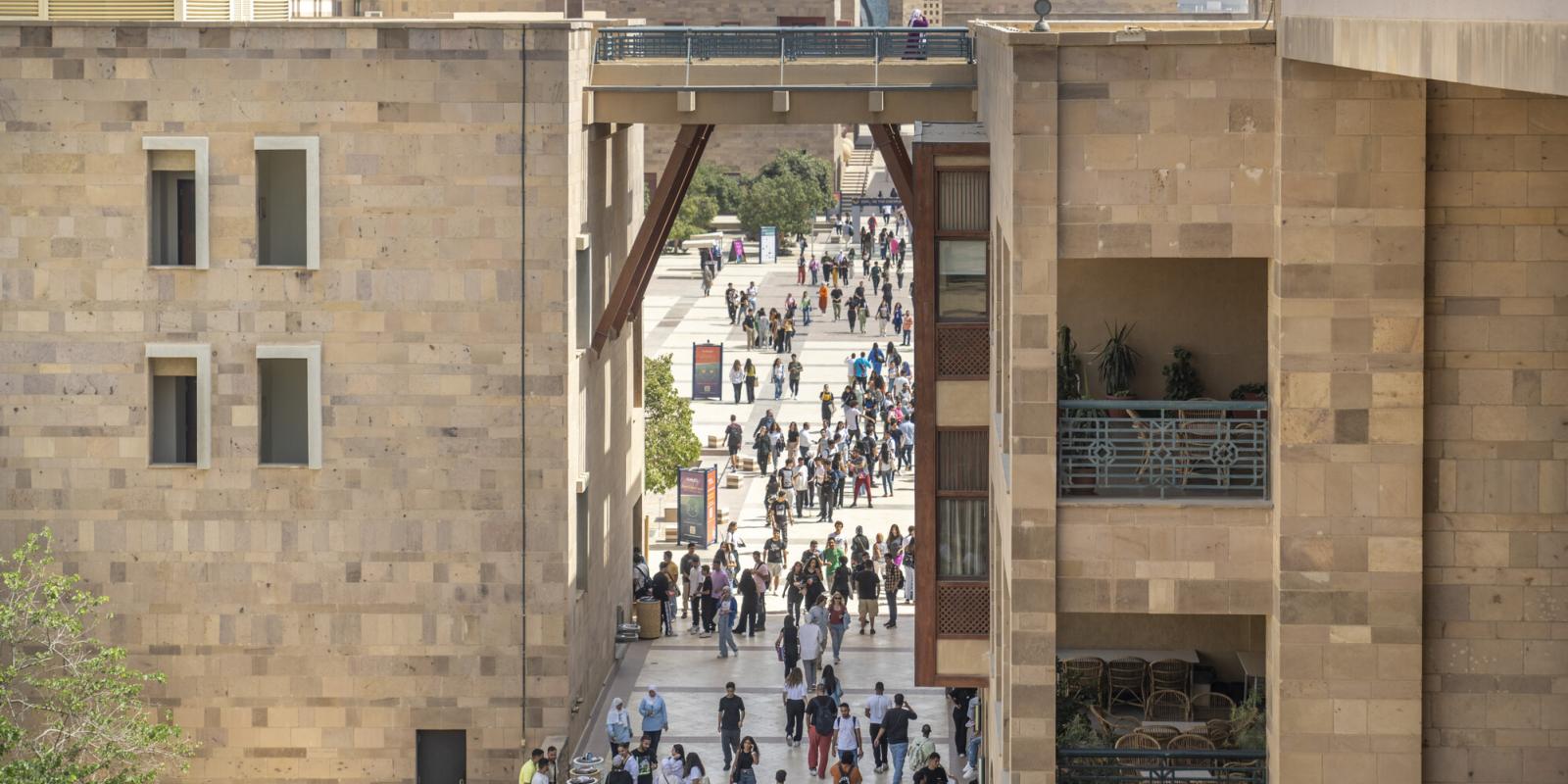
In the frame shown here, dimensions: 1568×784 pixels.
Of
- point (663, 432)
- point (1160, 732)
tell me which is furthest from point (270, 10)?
point (1160, 732)

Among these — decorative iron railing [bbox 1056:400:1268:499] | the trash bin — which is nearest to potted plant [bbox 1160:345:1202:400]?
decorative iron railing [bbox 1056:400:1268:499]

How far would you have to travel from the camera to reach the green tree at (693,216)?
89794 mm

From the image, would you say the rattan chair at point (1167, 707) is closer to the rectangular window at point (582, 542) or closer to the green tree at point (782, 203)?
the rectangular window at point (582, 542)

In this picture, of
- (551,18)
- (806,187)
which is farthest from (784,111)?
(806,187)

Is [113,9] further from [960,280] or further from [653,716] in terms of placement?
[960,280]

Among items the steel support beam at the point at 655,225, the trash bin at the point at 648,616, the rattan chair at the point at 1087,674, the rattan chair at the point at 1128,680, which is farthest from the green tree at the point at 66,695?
the rattan chair at the point at 1128,680

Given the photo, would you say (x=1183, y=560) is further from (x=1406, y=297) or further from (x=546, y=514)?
(x=546, y=514)

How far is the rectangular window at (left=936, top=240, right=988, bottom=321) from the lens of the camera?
2602 centimetres

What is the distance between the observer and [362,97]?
29.1m

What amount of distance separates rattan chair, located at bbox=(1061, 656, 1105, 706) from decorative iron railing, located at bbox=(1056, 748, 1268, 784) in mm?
2025

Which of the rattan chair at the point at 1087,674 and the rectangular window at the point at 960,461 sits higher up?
the rectangular window at the point at 960,461

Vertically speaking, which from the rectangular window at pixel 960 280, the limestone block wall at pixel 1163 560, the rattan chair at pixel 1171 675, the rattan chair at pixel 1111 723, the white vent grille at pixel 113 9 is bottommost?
the rattan chair at pixel 1111 723

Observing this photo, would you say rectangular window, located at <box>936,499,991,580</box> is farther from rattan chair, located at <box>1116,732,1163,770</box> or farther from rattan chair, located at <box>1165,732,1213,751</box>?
rattan chair, located at <box>1165,732,1213,751</box>

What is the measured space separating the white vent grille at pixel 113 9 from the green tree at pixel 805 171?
61493mm
